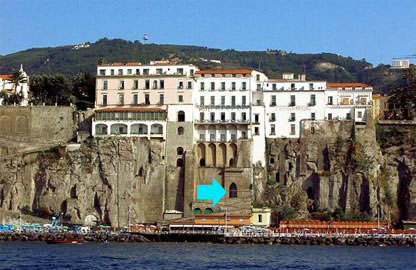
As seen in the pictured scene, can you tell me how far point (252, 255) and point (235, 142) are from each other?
2852cm

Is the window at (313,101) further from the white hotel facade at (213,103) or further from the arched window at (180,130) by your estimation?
the arched window at (180,130)

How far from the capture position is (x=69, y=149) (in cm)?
12000

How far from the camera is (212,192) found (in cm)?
11844

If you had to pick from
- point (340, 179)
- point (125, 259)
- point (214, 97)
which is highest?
point (214, 97)

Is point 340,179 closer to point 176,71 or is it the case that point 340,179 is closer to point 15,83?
point 176,71

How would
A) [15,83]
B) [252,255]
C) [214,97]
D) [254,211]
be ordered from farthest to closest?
1. [15,83]
2. [214,97]
3. [254,211]
4. [252,255]

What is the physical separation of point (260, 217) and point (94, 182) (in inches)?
818

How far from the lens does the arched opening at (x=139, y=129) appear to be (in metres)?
120

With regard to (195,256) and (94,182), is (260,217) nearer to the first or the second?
(94,182)

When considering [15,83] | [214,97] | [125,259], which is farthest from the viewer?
[15,83]

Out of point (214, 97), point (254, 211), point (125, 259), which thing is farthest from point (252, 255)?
point (214, 97)

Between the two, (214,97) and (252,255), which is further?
(214,97)

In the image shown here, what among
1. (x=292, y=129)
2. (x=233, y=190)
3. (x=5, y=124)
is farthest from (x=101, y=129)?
(x=292, y=129)

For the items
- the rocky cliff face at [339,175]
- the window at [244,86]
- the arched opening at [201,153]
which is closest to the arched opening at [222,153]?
the arched opening at [201,153]
